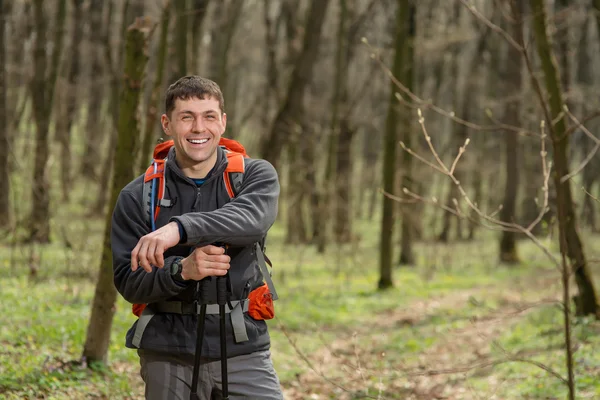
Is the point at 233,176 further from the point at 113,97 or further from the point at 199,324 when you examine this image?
the point at 113,97

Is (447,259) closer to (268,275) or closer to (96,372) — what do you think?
(96,372)

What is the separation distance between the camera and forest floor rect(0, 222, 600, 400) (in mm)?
6234

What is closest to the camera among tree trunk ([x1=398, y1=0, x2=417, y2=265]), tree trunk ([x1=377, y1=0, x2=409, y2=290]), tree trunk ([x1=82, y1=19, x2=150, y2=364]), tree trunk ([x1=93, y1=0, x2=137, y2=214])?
tree trunk ([x1=82, y1=19, x2=150, y2=364])

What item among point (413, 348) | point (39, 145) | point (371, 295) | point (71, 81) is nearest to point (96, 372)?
point (413, 348)

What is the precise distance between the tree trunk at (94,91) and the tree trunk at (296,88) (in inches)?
296

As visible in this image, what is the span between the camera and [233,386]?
311 cm

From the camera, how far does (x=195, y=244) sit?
9.52ft

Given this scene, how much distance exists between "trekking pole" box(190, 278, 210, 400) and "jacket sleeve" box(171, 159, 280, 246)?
7.7 inches

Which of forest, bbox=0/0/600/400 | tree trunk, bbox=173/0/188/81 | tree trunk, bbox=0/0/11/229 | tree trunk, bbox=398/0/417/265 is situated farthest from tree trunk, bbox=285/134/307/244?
tree trunk, bbox=173/0/188/81

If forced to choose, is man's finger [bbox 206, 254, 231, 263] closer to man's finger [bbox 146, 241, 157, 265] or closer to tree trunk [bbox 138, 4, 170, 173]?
man's finger [bbox 146, 241, 157, 265]

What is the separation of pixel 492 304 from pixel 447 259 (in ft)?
20.8

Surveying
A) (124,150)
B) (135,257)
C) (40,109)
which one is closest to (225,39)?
(40,109)

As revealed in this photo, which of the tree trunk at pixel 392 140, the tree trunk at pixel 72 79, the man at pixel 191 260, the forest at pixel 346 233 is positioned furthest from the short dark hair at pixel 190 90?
the tree trunk at pixel 72 79

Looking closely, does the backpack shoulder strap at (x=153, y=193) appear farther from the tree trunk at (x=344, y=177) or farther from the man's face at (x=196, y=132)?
the tree trunk at (x=344, y=177)
